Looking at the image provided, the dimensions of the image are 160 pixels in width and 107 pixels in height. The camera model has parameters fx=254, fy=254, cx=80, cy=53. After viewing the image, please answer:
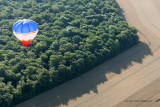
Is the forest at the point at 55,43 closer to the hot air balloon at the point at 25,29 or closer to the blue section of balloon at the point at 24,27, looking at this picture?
the hot air balloon at the point at 25,29

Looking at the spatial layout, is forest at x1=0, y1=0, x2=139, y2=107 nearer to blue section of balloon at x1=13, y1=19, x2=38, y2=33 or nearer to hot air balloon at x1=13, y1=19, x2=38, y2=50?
hot air balloon at x1=13, y1=19, x2=38, y2=50

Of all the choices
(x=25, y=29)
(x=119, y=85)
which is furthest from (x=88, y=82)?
(x=25, y=29)

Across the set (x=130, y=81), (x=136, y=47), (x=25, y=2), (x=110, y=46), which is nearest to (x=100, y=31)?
(x=110, y=46)

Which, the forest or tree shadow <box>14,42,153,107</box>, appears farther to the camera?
the forest

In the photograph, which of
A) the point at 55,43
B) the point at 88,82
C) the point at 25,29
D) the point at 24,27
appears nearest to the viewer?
the point at 24,27

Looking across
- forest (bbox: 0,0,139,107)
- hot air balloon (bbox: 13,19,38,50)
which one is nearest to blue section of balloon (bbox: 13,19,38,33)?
hot air balloon (bbox: 13,19,38,50)

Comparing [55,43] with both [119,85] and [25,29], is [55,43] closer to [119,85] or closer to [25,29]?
[25,29]
